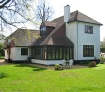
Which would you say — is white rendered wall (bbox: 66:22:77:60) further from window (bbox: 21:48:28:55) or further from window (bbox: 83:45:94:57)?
window (bbox: 21:48:28:55)

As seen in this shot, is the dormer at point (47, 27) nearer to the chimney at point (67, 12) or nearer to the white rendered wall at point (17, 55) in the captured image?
the chimney at point (67, 12)

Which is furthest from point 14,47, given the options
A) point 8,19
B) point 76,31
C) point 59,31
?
point 8,19

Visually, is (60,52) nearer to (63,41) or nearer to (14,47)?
(63,41)

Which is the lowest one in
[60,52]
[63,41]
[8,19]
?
[60,52]

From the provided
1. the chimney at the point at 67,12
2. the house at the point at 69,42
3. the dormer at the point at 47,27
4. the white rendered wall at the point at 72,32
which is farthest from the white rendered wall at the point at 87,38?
the dormer at the point at 47,27

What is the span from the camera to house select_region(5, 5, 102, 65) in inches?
1020

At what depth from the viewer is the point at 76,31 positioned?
27.3 m

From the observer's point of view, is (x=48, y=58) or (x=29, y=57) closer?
(x=48, y=58)

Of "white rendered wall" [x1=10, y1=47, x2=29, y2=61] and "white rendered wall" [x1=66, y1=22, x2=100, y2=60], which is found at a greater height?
"white rendered wall" [x1=66, y1=22, x2=100, y2=60]

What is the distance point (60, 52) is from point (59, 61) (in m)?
1.36

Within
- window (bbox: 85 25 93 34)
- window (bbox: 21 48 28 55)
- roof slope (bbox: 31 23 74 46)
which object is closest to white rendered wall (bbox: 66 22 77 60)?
roof slope (bbox: 31 23 74 46)

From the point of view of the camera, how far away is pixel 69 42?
2775 centimetres

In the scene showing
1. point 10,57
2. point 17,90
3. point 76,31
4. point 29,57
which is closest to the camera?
point 17,90

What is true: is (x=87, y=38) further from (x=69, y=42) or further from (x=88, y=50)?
(x=69, y=42)
